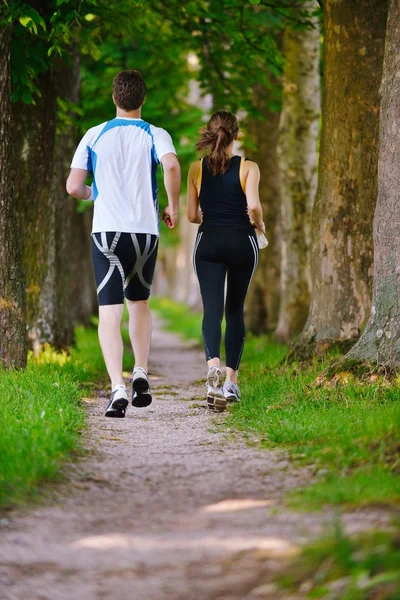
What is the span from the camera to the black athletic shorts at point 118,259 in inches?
278

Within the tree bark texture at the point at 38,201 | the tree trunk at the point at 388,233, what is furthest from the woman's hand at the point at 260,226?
the tree bark texture at the point at 38,201

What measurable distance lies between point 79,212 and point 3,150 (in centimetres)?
1139

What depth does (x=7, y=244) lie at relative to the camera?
882 cm

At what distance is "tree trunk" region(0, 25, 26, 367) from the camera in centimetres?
880

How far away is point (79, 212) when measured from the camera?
2022cm

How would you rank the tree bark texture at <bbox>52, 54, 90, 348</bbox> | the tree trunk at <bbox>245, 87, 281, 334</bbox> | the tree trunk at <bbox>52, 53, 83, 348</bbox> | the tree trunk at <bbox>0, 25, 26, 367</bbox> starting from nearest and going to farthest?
the tree trunk at <bbox>0, 25, 26, 367</bbox> < the tree bark texture at <bbox>52, 54, 90, 348</bbox> < the tree trunk at <bbox>52, 53, 83, 348</bbox> < the tree trunk at <bbox>245, 87, 281, 334</bbox>

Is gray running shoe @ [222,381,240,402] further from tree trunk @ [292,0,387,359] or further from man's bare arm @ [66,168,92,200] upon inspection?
man's bare arm @ [66,168,92,200]

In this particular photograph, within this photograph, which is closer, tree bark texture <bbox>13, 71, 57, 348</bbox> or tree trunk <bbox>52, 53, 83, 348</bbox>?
tree bark texture <bbox>13, 71, 57, 348</bbox>

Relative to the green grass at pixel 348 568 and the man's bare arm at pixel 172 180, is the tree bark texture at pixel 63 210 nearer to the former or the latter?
the man's bare arm at pixel 172 180

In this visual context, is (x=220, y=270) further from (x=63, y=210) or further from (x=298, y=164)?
Result: (x=63, y=210)

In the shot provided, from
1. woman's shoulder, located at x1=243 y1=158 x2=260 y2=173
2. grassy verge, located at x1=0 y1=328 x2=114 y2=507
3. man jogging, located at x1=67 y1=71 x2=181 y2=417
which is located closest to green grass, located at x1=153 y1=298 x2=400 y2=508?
man jogging, located at x1=67 y1=71 x2=181 y2=417

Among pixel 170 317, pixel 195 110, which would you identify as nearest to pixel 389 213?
pixel 195 110

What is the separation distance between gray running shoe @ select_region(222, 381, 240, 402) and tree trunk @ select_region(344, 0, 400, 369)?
3.30 ft

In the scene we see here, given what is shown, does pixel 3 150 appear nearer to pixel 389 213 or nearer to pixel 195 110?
pixel 389 213
